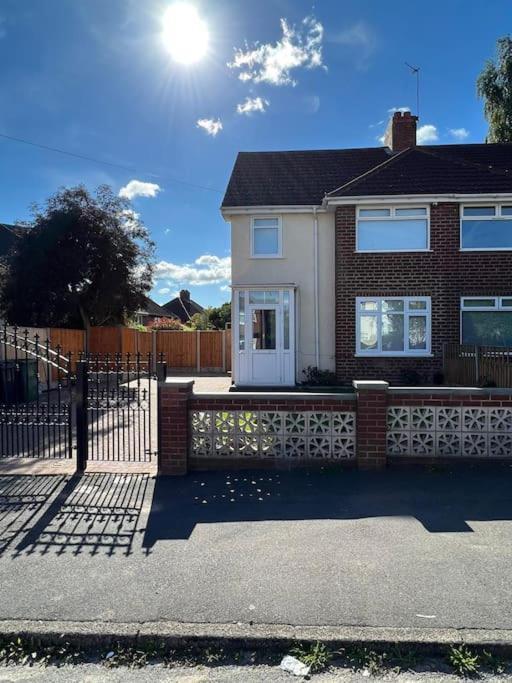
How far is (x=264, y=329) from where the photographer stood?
1318 centimetres

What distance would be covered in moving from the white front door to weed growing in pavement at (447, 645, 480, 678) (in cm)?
1047

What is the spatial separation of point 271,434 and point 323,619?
9.66 ft

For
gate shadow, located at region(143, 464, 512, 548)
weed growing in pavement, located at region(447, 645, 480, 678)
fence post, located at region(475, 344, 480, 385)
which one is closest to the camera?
weed growing in pavement, located at region(447, 645, 480, 678)

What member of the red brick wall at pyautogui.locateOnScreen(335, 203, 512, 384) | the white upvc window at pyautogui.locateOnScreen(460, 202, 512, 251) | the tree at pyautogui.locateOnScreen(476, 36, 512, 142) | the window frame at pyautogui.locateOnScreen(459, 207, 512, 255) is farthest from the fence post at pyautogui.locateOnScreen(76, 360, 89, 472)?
the tree at pyautogui.locateOnScreen(476, 36, 512, 142)

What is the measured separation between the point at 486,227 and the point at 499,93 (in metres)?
14.1

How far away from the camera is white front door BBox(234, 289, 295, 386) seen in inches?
515

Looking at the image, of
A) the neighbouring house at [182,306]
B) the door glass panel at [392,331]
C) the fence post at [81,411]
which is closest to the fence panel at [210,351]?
the door glass panel at [392,331]

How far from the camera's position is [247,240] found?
13641 millimetres

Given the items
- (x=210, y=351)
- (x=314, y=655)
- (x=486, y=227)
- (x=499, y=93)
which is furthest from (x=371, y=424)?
(x=499, y=93)

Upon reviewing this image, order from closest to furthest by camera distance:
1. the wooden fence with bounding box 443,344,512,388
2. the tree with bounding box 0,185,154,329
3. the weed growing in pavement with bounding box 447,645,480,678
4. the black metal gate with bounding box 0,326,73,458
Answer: the weed growing in pavement with bounding box 447,645,480,678 → the black metal gate with bounding box 0,326,73,458 → the wooden fence with bounding box 443,344,512,388 → the tree with bounding box 0,185,154,329

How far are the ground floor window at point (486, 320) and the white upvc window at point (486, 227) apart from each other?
1.47 m

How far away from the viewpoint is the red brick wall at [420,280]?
41.5 feet

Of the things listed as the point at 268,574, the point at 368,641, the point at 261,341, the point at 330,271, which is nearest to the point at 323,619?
the point at 368,641

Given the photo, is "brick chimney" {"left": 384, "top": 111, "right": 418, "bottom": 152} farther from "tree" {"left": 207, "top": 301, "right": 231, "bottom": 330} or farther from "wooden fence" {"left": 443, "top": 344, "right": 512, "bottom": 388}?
"tree" {"left": 207, "top": 301, "right": 231, "bottom": 330}
